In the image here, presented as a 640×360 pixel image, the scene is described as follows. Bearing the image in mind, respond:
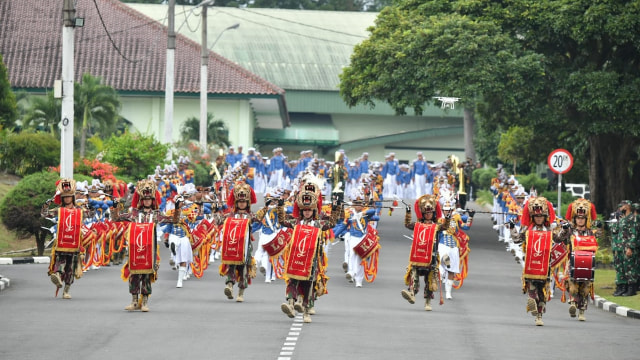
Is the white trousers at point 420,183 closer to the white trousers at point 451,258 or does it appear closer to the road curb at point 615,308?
the road curb at point 615,308

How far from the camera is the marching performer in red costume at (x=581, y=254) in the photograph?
18156mm

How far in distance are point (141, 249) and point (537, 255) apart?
5954 millimetres

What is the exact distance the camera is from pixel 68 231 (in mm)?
19344

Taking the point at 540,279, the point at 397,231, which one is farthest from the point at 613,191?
the point at 540,279

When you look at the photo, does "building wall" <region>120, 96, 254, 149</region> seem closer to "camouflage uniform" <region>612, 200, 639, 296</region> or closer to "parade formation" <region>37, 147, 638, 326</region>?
"parade formation" <region>37, 147, 638, 326</region>

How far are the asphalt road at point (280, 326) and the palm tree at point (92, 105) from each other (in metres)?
20.0

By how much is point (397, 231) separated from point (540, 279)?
21.1 meters

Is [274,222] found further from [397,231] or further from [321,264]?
[397,231]

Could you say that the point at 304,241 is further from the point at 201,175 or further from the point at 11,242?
the point at 201,175

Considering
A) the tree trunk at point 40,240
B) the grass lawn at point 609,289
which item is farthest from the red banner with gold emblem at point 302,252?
the tree trunk at point 40,240

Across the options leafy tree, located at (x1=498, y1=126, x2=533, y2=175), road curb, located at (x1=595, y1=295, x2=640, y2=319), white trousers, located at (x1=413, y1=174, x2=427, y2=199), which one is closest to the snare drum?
road curb, located at (x1=595, y1=295, x2=640, y2=319)

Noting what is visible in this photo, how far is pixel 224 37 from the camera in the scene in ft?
248

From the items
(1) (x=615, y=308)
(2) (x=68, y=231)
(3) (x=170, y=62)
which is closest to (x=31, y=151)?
(3) (x=170, y=62)

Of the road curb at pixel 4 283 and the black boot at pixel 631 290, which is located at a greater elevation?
the road curb at pixel 4 283
